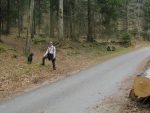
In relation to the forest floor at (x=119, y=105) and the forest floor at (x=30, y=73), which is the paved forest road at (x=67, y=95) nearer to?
the forest floor at (x=119, y=105)

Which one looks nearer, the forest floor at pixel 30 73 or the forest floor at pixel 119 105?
the forest floor at pixel 119 105

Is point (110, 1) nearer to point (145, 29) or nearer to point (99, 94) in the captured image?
point (99, 94)

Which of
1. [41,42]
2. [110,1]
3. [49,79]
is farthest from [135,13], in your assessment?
[49,79]

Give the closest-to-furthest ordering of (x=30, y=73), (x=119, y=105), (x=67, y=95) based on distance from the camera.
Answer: (x=119, y=105), (x=67, y=95), (x=30, y=73)

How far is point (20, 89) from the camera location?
15.1m

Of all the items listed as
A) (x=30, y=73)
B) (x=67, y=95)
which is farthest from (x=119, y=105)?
(x=30, y=73)

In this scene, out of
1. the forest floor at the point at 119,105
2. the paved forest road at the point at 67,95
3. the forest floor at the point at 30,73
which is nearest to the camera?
the forest floor at the point at 119,105

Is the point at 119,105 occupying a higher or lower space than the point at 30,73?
lower

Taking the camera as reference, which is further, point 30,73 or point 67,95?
point 30,73

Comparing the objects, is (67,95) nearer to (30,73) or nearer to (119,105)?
(119,105)

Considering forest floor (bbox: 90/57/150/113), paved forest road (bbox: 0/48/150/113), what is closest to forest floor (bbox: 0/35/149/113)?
forest floor (bbox: 90/57/150/113)

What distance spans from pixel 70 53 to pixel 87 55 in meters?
1.55

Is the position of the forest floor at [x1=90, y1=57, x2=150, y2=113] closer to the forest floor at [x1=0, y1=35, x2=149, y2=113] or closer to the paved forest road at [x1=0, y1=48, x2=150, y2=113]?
the forest floor at [x1=0, y1=35, x2=149, y2=113]

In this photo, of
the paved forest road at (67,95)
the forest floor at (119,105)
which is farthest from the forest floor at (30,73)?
the paved forest road at (67,95)
